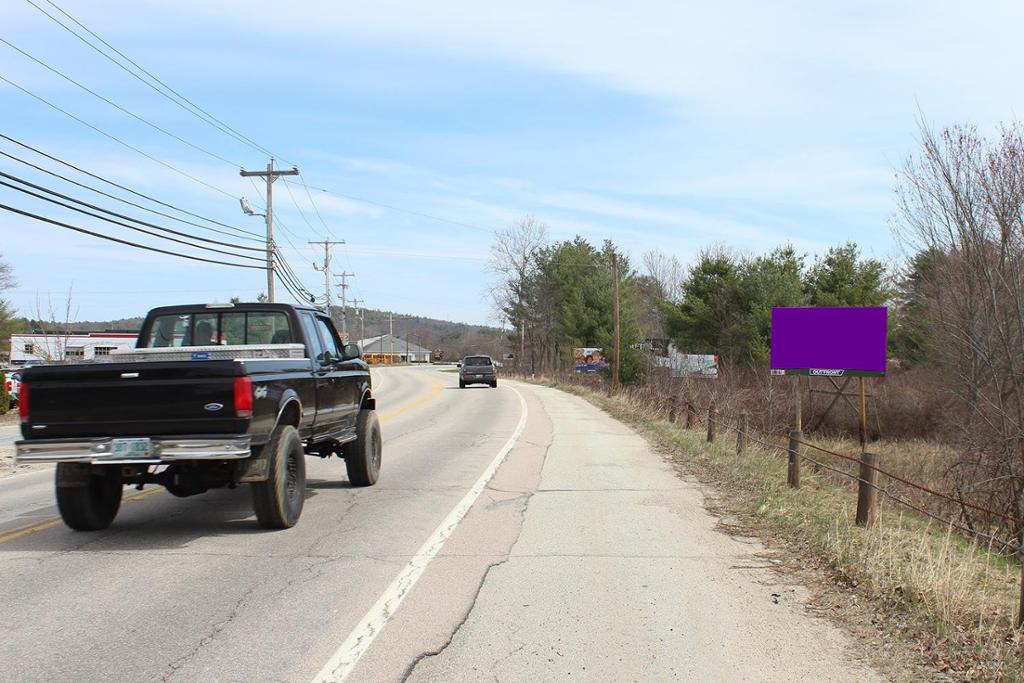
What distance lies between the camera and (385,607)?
18.8 ft

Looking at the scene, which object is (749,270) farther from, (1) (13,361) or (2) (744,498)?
(1) (13,361)

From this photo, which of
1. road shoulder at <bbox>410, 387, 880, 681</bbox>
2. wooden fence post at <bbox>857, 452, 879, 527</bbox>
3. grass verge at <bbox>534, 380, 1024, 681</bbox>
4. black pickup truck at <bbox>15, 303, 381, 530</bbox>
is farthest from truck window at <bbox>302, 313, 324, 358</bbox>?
wooden fence post at <bbox>857, 452, 879, 527</bbox>

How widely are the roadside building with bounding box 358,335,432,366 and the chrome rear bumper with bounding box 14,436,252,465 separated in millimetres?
148453

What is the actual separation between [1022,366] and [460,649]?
12486 mm

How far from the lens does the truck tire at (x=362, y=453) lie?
10953 mm

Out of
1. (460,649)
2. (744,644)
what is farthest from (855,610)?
(460,649)

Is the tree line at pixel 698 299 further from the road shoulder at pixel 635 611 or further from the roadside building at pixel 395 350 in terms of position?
the roadside building at pixel 395 350

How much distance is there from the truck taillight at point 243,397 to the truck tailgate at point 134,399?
0.12ft

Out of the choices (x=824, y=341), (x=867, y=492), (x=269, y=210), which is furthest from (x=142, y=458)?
(x=269, y=210)

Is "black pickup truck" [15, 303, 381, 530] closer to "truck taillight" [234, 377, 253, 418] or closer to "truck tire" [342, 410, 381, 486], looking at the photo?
"truck taillight" [234, 377, 253, 418]

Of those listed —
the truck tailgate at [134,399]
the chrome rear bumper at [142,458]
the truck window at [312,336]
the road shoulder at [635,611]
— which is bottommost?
the road shoulder at [635,611]

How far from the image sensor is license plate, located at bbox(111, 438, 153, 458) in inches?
282

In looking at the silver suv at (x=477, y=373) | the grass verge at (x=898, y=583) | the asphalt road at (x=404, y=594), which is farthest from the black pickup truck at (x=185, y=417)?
the silver suv at (x=477, y=373)

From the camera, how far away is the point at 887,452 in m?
26.5
